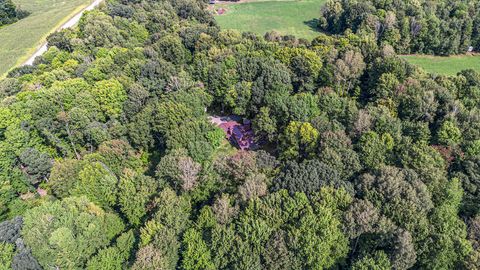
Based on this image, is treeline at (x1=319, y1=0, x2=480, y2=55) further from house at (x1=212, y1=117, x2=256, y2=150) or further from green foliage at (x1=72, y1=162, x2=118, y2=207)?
green foliage at (x1=72, y1=162, x2=118, y2=207)


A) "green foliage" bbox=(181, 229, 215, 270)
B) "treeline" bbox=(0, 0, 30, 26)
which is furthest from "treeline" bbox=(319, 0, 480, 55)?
"treeline" bbox=(0, 0, 30, 26)

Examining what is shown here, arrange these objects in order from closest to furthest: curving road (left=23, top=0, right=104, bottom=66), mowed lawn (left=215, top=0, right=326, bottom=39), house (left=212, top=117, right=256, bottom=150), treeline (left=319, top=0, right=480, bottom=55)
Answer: house (left=212, top=117, right=256, bottom=150)
curving road (left=23, top=0, right=104, bottom=66)
treeline (left=319, top=0, right=480, bottom=55)
mowed lawn (left=215, top=0, right=326, bottom=39)

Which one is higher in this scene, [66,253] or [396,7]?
[396,7]

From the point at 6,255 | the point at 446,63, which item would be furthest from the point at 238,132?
the point at 446,63

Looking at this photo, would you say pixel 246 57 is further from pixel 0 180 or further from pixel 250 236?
pixel 0 180

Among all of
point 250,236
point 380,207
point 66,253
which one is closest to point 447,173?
point 380,207

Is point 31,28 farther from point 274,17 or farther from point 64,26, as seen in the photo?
point 274,17
